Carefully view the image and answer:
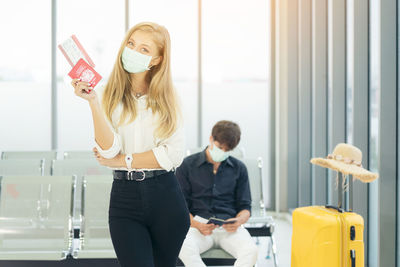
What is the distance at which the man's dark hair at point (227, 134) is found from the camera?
367 centimetres

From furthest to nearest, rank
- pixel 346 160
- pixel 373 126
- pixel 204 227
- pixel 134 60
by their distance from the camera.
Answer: pixel 373 126
pixel 204 227
pixel 346 160
pixel 134 60

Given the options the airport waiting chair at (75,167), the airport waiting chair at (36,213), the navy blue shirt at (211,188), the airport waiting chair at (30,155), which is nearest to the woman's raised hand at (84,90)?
the navy blue shirt at (211,188)

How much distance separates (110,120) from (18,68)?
235 inches

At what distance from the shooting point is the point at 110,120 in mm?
2096

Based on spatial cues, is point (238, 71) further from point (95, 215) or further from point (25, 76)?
point (95, 215)

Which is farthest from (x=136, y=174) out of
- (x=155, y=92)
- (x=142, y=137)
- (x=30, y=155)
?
(x=30, y=155)

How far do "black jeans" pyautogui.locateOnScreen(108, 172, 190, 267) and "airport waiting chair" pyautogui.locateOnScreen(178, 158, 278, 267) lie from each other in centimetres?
155

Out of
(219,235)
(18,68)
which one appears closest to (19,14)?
(18,68)

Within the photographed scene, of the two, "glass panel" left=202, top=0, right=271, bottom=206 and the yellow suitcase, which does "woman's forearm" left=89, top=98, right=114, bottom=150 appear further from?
"glass panel" left=202, top=0, right=271, bottom=206

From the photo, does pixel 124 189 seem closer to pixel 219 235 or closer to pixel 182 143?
pixel 182 143

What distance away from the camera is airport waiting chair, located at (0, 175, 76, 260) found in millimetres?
3756

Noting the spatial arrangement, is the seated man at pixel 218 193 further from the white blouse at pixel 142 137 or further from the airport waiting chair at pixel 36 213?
the white blouse at pixel 142 137

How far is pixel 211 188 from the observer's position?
378 centimetres

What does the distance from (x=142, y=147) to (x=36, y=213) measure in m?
2.02
